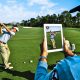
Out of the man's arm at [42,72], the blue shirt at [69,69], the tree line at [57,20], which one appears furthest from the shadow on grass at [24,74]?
the tree line at [57,20]

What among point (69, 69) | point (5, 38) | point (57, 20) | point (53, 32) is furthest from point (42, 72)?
point (57, 20)

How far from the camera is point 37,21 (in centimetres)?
14925

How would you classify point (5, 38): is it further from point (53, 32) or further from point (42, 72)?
point (42, 72)

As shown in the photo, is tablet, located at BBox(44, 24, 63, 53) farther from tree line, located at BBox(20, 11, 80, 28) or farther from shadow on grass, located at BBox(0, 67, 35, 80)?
tree line, located at BBox(20, 11, 80, 28)

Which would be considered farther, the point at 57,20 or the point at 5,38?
the point at 57,20

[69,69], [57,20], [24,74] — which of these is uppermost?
[69,69]

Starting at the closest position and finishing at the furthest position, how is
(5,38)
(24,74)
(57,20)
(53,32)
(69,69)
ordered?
(69,69) < (53,32) < (24,74) < (5,38) < (57,20)

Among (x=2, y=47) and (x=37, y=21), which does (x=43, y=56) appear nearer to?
(x=2, y=47)

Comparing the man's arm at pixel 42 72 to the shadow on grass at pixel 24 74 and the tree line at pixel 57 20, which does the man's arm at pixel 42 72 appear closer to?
the shadow on grass at pixel 24 74

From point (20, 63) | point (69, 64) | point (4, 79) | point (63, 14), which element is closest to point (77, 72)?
point (69, 64)

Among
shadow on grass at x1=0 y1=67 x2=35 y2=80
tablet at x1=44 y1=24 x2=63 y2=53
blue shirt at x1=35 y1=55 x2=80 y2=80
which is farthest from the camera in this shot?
shadow on grass at x1=0 y1=67 x2=35 y2=80

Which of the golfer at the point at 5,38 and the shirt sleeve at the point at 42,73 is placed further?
the golfer at the point at 5,38

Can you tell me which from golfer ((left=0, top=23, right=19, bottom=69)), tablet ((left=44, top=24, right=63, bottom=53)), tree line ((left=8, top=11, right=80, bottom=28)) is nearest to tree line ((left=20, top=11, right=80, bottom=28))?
tree line ((left=8, top=11, right=80, bottom=28))

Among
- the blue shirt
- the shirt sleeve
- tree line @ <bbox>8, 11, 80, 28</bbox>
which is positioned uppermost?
the blue shirt
